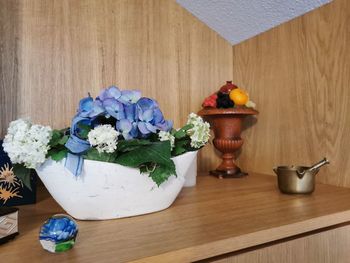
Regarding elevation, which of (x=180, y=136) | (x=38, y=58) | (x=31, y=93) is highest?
(x=38, y=58)

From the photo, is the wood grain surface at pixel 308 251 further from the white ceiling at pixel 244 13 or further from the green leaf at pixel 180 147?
the white ceiling at pixel 244 13

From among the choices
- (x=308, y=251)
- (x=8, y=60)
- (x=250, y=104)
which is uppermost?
(x=8, y=60)

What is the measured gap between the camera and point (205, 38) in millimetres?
1211

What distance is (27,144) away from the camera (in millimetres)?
539

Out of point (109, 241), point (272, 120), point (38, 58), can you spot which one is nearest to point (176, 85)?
point (272, 120)

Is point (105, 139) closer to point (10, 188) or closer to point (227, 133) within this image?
point (10, 188)

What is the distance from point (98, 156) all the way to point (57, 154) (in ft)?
0.25

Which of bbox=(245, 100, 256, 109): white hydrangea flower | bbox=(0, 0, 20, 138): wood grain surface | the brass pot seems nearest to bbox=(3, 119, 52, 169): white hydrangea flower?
bbox=(0, 0, 20, 138): wood grain surface

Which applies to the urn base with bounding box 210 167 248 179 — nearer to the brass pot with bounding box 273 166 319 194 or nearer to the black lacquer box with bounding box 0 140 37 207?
the brass pot with bounding box 273 166 319 194

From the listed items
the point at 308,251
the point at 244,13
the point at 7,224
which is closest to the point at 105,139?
the point at 7,224

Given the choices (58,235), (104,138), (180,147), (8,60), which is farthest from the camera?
(8,60)

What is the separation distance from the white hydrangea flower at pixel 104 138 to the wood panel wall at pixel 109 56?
0.46 m

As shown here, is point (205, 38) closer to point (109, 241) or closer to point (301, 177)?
point (301, 177)

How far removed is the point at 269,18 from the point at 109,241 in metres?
0.90
